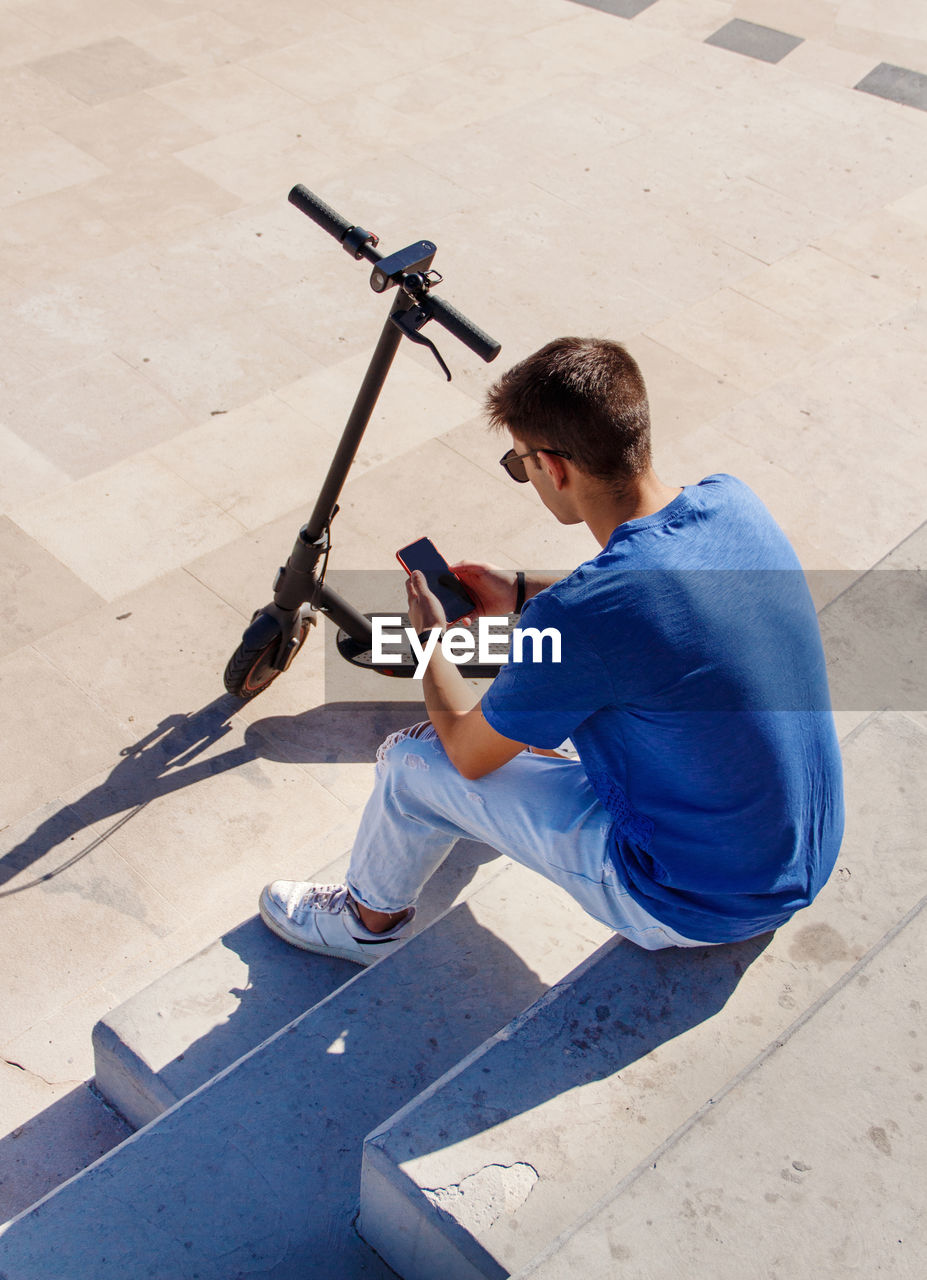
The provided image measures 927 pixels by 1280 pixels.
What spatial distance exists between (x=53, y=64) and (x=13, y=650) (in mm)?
4935

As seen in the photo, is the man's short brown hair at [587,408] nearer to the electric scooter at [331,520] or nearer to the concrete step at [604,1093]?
the electric scooter at [331,520]

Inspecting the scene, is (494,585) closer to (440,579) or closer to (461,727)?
(440,579)

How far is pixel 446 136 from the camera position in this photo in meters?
6.90

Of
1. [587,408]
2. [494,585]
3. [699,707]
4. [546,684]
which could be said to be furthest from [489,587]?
[699,707]

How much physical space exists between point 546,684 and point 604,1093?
29.4 inches

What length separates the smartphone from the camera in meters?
2.81

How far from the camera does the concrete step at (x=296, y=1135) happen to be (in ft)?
6.87

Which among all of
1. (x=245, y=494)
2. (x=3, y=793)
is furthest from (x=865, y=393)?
(x=3, y=793)

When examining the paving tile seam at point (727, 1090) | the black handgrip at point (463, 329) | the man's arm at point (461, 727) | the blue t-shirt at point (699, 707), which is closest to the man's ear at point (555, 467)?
the blue t-shirt at point (699, 707)

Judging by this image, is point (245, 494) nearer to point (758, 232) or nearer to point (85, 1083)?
point (85, 1083)

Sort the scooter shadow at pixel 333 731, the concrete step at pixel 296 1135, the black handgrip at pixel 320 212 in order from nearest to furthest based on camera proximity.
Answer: the concrete step at pixel 296 1135 < the black handgrip at pixel 320 212 < the scooter shadow at pixel 333 731

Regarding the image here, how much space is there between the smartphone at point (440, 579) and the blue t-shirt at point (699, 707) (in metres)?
0.73

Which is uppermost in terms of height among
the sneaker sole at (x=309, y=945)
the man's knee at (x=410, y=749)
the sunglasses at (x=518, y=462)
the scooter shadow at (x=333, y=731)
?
the sunglasses at (x=518, y=462)

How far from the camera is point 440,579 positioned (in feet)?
9.32
